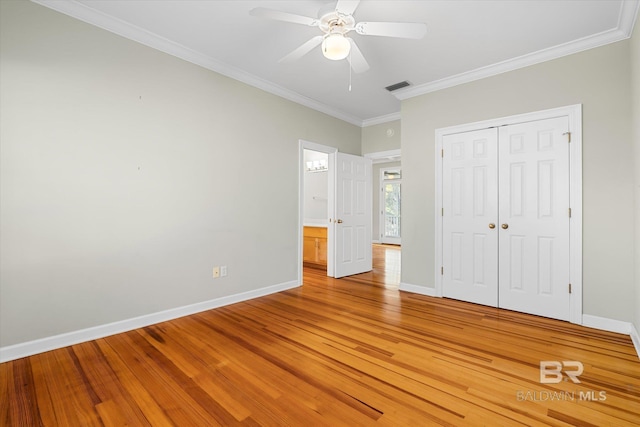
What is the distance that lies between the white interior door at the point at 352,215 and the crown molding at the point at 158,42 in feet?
4.47

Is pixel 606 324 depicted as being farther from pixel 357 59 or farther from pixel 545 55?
pixel 357 59

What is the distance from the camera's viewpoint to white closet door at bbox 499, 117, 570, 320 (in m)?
2.98

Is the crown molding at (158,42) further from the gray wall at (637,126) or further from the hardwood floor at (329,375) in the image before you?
the gray wall at (637,126)

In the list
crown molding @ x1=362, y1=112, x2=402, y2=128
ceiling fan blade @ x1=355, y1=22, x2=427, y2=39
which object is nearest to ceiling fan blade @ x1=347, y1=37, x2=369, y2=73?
ceiling fan blade @ x1=355, y1=22, x2=427, y2=39

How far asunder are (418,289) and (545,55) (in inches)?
120

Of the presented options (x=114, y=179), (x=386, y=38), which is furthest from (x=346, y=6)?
(x=114, y=179)

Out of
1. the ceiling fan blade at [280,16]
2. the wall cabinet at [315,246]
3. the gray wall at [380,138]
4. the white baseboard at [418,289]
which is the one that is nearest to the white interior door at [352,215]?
the gray wall at [380,138]

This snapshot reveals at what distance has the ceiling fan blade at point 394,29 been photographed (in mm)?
2010

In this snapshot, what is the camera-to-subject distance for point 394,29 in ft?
6.82

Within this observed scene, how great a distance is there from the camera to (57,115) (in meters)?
2.34

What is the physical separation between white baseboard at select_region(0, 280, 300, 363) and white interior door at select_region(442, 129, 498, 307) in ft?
8.71

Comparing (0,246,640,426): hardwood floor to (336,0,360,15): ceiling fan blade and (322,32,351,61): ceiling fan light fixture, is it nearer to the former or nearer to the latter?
(322,32,351,61): ceiling fan light fixture

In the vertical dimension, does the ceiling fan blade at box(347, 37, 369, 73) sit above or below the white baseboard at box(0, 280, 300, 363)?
above

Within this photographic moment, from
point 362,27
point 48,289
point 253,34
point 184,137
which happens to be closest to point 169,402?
point 48,289
